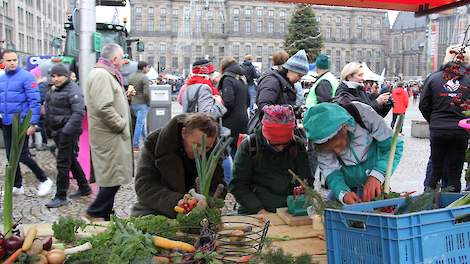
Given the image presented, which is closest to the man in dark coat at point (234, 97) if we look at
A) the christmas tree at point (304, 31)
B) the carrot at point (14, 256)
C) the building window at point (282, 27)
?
the carrot at point (14, 256)

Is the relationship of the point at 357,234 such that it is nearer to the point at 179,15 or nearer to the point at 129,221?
the point at 129,221

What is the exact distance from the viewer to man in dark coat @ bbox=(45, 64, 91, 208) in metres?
6.41

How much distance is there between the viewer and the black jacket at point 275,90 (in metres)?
5.54

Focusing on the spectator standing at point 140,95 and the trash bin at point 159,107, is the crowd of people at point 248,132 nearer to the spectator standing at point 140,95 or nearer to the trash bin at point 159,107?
the spectator standing at point 140,95

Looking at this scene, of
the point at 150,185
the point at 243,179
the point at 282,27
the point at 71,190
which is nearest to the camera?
the point at 150,185

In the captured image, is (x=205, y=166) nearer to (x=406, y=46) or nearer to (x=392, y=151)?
(x=392, y=151)

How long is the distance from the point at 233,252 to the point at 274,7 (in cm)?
10371

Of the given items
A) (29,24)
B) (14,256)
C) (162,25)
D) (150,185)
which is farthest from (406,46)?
(14,256)

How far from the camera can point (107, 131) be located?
5328 mm

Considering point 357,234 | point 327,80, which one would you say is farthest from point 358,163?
point 327,80

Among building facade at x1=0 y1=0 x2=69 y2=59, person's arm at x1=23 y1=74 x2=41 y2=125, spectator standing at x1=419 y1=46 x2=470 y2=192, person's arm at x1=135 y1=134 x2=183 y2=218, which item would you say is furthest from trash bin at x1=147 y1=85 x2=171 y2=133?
building facade at x1=0 y1=0 x2=69 y2=59

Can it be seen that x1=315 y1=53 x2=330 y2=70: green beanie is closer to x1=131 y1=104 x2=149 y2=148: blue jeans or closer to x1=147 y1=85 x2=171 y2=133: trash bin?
x1=131 y1=104 x2=149 y2=148: blue jeans

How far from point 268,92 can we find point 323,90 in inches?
41.9

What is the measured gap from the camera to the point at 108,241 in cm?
202
